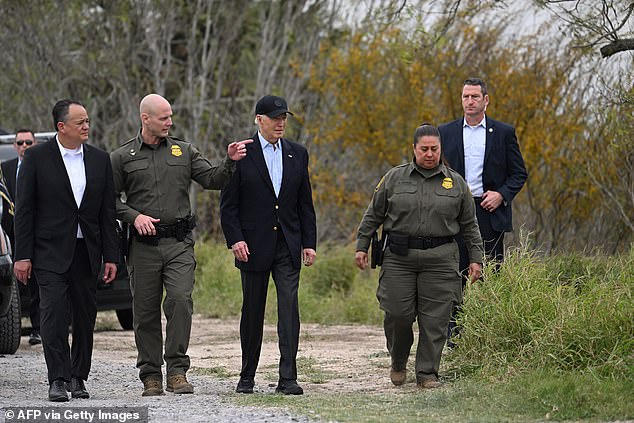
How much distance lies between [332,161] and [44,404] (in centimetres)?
1378

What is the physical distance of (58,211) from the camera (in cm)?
898

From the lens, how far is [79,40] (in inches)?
992

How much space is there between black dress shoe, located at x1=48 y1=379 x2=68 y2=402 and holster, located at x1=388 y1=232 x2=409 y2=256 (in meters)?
2.56

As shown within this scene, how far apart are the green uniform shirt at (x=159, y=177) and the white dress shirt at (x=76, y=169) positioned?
0.29m

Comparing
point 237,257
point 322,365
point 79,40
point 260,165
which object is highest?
point 79,40

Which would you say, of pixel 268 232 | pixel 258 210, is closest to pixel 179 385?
pixel 268 232

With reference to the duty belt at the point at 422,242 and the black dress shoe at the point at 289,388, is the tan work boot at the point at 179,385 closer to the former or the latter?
the black dress shoe at the point at 289,388

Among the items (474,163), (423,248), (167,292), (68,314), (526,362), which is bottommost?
(526,362)

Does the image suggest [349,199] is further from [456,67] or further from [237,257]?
[237,257]

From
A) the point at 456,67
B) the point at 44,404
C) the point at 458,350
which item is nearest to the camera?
the point at 44,404

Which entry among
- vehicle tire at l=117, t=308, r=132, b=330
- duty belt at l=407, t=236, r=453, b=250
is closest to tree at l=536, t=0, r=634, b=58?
duty belt at l=407, t=236, r=453, b=250

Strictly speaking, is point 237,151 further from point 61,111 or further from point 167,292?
point 61,111

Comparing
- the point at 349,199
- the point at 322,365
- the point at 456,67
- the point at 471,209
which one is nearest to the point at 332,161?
the point at 349,199

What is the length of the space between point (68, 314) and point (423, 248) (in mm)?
2581
